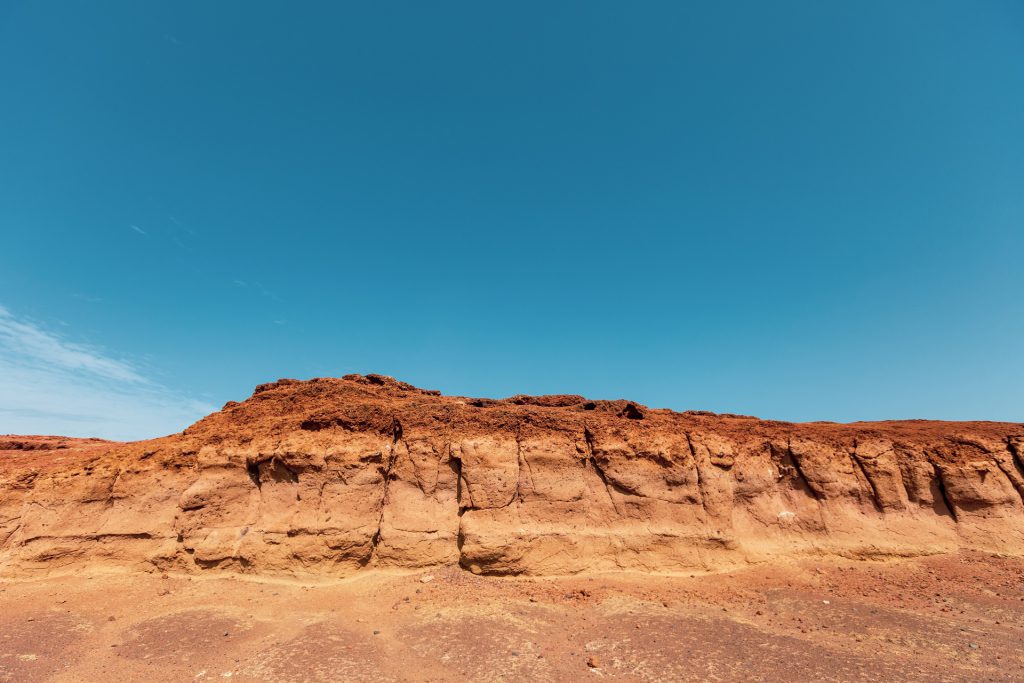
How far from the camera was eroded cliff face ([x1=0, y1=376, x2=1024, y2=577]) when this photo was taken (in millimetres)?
14047

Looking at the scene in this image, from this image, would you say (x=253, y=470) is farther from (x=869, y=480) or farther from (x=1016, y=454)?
(x=1016, y=454)

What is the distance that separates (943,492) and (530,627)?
59.0ft

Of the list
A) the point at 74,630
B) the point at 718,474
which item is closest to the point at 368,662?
the point at 74,630

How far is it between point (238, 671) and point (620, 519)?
37.5 feet

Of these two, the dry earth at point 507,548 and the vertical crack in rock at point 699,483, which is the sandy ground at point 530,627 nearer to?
the dry earth at point 507,548

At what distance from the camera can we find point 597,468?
644 inches

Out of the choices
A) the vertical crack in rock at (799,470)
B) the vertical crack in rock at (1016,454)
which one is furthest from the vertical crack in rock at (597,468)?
the vertical crack in rock at (1016,454)

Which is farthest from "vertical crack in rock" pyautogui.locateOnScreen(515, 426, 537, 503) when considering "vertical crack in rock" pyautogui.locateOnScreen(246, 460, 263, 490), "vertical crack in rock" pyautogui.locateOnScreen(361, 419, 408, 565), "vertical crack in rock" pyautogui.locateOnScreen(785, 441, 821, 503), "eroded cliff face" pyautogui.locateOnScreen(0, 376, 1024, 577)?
"vertical crack in rock" pyautogui.locateOnScreen(785, 441, 821, 503)

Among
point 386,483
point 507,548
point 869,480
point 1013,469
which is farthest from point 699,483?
point 1013,469

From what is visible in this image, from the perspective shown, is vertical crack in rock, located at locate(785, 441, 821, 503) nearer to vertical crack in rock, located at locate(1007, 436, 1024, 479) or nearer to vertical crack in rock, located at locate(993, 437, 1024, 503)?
vertical crack in rock, located at locate(993, 437, 1024, 503)

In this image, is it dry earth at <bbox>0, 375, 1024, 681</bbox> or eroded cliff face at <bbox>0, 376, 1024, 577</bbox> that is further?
eroded cliff face at <bbox>0, 376, 1024, 577</bbox>

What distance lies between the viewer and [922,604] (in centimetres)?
1289

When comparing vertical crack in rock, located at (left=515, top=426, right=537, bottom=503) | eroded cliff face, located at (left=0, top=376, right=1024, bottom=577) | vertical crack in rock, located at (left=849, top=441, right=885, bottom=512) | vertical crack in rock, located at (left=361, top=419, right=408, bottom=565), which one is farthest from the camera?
vertical crack in rock, located at (left=849, top=441, right=885, bottom=512)

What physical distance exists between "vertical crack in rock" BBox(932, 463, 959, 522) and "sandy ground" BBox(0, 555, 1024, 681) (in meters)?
2.37
